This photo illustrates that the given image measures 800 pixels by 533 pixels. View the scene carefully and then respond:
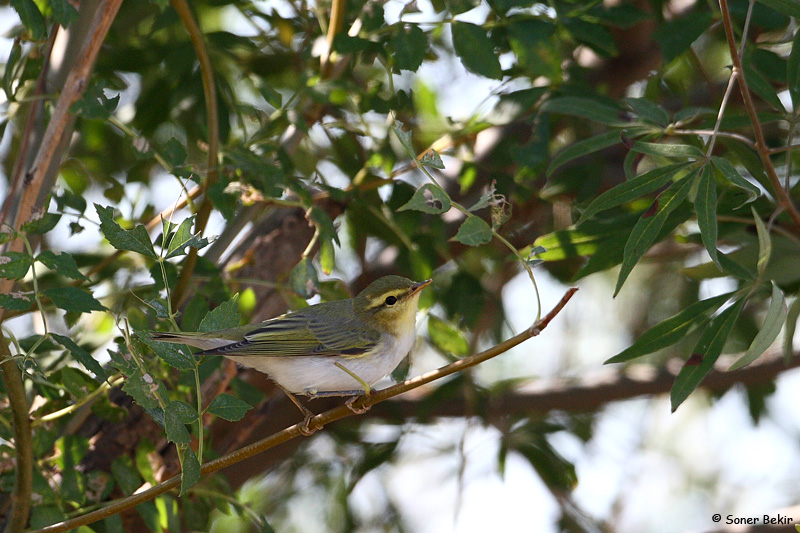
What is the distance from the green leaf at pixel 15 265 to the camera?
5.31ft

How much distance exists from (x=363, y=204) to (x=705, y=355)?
1.22 m

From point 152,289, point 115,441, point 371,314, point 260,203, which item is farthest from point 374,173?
point 115,441

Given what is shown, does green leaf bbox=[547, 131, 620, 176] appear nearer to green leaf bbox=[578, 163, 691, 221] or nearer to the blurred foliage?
the blurred foliage

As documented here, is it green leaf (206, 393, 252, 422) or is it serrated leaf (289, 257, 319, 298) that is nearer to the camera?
green leaf (206, 393, 252, 422)

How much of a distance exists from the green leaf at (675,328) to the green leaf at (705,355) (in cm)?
4

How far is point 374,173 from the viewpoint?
2.91m

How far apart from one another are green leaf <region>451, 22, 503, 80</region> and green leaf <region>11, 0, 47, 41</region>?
1.14 meters

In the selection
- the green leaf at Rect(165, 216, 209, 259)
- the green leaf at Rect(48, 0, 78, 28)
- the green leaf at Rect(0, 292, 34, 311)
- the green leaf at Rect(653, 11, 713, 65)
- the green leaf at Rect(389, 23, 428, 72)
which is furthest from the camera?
the green leaf at Rect(653, 11, 713, 65)

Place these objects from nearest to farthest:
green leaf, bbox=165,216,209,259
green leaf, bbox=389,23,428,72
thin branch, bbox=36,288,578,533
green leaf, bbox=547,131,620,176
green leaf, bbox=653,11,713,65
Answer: thin branch, bbox=36,288,578,533 < green leaf, bbox=165,216,209,259 < green leaf, bbox=547,131,620,176 < green leaf, bbox=389,23,428,72 < green leaf, bbox=653,11,713,65

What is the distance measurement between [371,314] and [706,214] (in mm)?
1038

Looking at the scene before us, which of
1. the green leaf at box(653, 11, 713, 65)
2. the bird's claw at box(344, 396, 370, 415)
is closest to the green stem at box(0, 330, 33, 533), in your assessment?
the bird's claw at box(344, 396, 370, 415)

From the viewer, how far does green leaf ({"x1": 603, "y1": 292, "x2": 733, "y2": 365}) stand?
1.97 m

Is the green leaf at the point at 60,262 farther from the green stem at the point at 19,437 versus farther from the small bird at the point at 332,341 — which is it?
the small bird at the point at 332,341

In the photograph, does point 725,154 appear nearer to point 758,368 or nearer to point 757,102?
point 757,102
